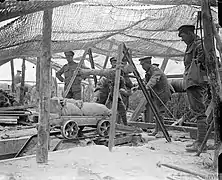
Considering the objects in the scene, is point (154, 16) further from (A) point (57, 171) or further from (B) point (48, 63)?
(A) point (57, 171)

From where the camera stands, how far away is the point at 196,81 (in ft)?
14.4

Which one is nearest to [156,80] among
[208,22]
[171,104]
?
[208,22]

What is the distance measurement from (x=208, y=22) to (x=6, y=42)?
9.51 feet

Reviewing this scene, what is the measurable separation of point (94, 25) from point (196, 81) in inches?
92.7

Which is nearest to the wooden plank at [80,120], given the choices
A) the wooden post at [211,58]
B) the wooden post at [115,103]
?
the wooden post at [115,103]

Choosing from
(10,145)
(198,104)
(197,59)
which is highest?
(197,59)

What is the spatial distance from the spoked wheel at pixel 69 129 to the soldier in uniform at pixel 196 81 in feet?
6.13

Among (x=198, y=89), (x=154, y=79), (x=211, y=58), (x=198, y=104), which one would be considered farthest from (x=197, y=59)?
(x=154, y=79)

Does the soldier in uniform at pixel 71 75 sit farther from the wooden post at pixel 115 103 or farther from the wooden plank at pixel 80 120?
the wooden post at pixel 115 103

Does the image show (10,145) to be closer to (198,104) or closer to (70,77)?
(70,77)

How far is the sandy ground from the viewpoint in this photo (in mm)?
3113

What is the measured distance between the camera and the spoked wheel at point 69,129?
4.81 metres

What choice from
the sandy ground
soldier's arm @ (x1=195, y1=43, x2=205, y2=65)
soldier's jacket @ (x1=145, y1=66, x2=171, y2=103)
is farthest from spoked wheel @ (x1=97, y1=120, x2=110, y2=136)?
soldier's arm @ (x1=195, y1=43, x2=205, y2=65)

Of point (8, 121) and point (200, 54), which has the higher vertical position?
point (200, 54)
